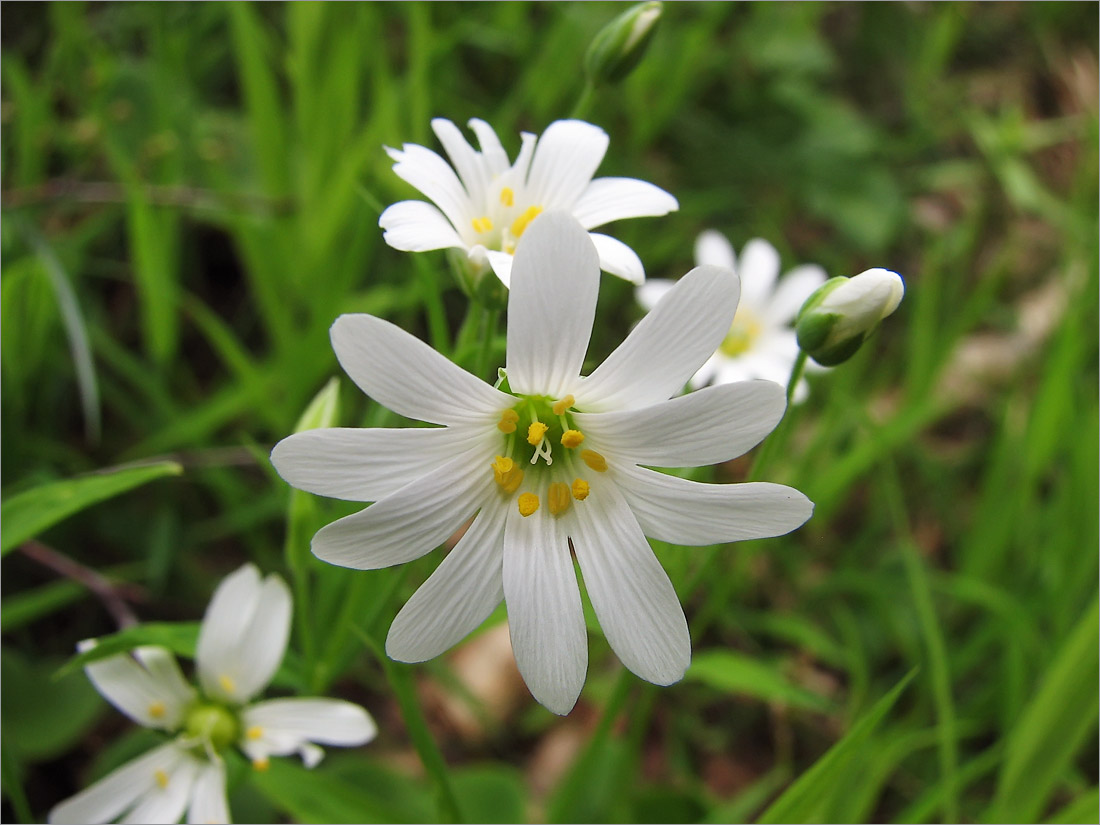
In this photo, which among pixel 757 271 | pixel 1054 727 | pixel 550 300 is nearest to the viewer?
pixel 550 300

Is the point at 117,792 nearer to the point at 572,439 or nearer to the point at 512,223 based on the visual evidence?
the point at 572,439

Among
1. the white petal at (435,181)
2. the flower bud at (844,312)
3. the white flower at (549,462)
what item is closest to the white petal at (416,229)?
the white petal at (435,181)

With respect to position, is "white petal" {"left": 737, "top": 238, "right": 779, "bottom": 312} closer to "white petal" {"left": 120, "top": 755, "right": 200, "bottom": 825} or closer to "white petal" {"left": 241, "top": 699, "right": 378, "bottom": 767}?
"white petal" {"left": 241, "top": 699, "right": 378, "bottom": 767}

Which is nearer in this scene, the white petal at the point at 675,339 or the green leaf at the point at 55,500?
the white petal at the point at 675,339

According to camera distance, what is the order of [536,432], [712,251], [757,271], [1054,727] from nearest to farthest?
[536,432] < [1054,727] < [712,251] < [757,271]

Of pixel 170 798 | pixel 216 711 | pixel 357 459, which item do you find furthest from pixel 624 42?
pixel 170 798

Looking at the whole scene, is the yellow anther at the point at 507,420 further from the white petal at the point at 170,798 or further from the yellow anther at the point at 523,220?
the white petal at the point at 170,798

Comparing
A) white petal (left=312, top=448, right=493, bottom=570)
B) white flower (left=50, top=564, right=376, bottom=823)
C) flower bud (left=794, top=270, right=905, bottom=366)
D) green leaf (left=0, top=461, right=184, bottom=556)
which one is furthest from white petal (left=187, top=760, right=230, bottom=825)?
flower bud (left=794, top=270, right=905, bottom=366)
